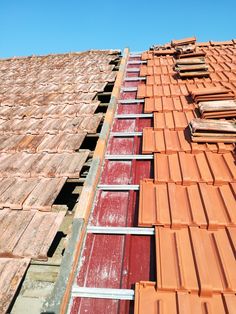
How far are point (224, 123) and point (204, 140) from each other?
1.81 feet

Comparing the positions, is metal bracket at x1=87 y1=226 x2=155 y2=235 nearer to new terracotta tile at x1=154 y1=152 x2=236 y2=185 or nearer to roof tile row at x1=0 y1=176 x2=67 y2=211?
roof tile row at x1=0 y1=176 x2=67 y2=211

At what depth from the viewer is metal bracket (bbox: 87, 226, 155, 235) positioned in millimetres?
3326

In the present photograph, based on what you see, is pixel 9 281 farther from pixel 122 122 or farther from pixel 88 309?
pixel 122 122

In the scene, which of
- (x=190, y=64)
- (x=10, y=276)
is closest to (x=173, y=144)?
(x=10, y=276)

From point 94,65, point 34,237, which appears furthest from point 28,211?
point 94,65

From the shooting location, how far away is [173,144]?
185 inches

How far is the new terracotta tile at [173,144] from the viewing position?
4.52m

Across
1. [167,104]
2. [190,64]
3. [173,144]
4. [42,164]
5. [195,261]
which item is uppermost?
[190,64]

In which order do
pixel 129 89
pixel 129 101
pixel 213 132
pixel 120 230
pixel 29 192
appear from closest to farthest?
pixel 120 230 < pixel 29 192 < pixel 213 132 < pixel 129 101 < pixel 129 89

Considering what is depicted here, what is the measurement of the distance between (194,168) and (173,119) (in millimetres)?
1595

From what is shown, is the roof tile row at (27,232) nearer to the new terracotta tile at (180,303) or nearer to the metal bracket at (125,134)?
the new terracotta tile at (180,303)

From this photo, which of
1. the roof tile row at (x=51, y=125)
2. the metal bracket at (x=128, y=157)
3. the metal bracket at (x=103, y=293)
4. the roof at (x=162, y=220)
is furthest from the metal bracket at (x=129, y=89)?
the metal bracket at (x=103, y=293)

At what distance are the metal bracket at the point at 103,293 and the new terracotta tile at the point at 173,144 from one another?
2.49 meters

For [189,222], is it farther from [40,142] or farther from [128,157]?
[40,142]
